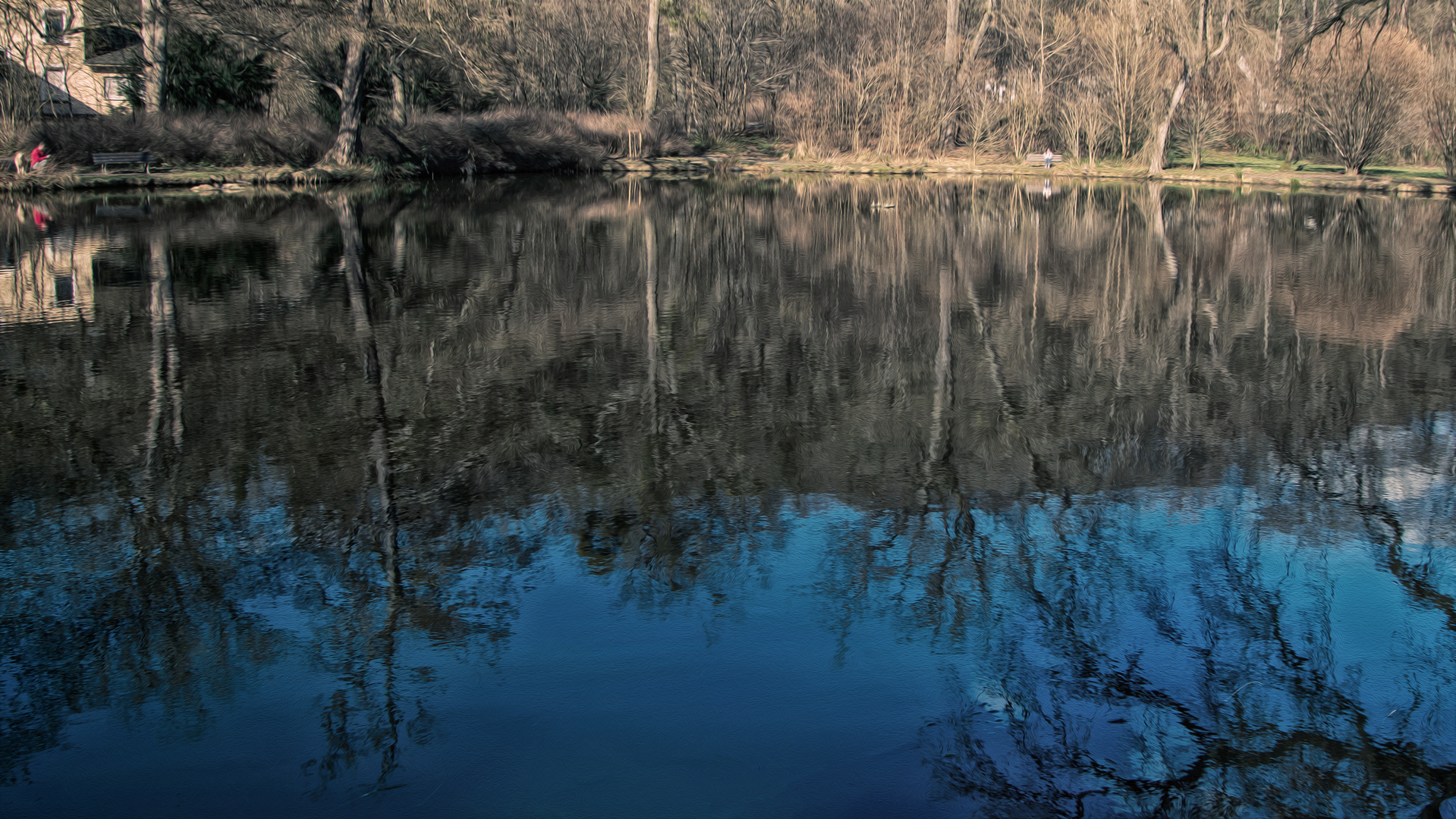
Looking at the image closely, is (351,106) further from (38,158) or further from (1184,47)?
(1184,47)

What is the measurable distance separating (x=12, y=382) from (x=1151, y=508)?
8.51 meters

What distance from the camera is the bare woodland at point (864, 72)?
3123cm

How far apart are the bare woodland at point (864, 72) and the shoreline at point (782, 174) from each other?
98cm

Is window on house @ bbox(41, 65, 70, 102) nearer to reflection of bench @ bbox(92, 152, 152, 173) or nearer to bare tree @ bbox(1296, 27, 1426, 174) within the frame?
reflection of bench @ bbox(92, 152, 152, 173)

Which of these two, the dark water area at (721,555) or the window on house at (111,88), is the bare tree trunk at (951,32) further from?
the window on house at (111,88)

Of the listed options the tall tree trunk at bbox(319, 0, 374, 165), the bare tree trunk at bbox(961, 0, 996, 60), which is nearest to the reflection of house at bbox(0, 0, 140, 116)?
the tall tree trunk at bbox(319, 0, 374, 165)

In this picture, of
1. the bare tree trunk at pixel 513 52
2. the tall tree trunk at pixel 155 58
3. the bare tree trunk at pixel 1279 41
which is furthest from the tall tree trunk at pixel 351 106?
the bare tree trunk at pixel 1279 41

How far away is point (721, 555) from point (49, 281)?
1148 cm

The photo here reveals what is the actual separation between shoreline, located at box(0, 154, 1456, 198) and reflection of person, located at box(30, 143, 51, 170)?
26.8 inches

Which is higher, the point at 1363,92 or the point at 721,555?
the point at 1363,92

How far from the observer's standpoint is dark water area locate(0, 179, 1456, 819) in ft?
13.5

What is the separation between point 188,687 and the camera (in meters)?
4.62

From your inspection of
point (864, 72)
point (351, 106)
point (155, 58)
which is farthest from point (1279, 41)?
point (155, 58)

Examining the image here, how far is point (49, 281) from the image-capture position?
1389 centimetres
